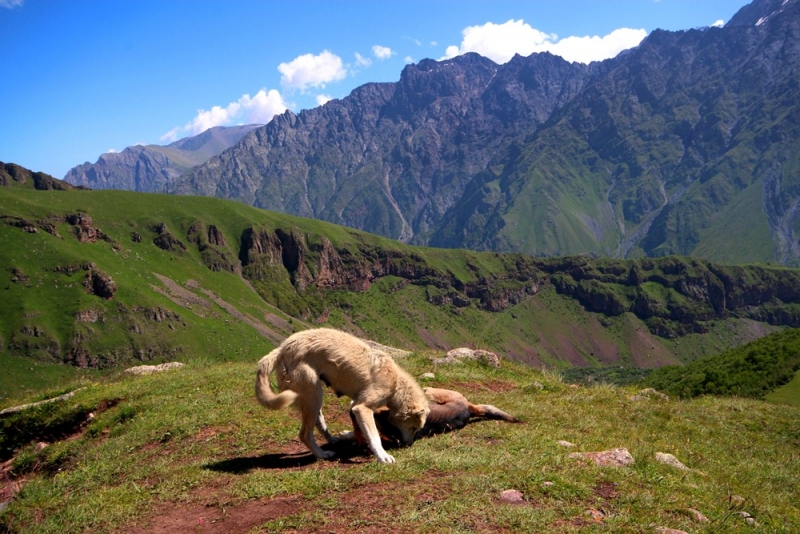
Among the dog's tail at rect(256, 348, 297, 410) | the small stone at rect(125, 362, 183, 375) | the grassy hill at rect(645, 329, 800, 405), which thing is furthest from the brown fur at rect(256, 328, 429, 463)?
the grassy hill at rect(645, 329, 800, 405)

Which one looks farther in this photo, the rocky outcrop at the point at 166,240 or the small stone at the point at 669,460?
the rocky outcrop at the point at 166,240

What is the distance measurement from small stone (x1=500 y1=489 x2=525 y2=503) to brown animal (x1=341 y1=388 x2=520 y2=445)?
12.2 feet

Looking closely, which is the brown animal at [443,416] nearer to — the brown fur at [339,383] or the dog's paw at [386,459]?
the brown fur at [339,383]

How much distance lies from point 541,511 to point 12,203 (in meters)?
186

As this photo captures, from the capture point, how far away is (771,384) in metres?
33.9

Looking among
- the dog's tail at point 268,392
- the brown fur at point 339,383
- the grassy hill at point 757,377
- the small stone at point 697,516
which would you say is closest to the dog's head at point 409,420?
the brown fur at point 339,383

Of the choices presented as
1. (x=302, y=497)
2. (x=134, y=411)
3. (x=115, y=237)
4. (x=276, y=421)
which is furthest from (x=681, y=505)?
(x=115, y=237)

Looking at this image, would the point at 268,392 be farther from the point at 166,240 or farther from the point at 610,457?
the point at 166,240

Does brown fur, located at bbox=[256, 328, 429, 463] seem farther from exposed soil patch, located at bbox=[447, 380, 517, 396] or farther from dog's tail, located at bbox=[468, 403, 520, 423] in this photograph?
exposed soil patch, located at bbox=[447, 380, 517, 396]

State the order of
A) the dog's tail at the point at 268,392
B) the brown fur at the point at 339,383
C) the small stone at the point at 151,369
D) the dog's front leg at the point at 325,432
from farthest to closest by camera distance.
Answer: the small stone at the point at 151,369, the dog's front leg at the point at 325,432, the brown fur at the point at 339,383, the dog's tail at the point at 268,392

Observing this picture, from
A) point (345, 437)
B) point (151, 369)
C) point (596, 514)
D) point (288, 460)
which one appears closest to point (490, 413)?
point (345, 437)

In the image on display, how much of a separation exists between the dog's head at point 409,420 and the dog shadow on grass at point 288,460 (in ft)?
1.56

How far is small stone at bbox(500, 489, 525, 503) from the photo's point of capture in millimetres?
7680

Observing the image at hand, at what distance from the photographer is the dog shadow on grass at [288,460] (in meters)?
10.1
